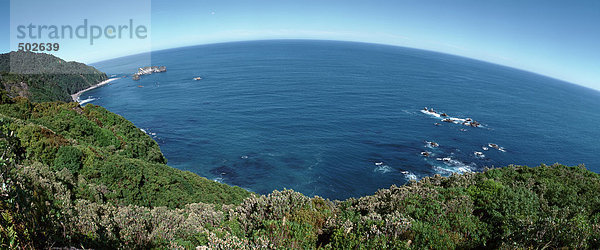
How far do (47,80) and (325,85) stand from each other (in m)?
135

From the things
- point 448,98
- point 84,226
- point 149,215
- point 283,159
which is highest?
point 448,98

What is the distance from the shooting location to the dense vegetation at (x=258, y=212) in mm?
7211

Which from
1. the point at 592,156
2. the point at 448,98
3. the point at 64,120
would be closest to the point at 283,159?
the point at 64,120

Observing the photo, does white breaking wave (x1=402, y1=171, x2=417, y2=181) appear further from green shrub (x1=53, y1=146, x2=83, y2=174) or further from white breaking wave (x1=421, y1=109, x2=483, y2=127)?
green shrub (x1=53, y1=146, x2=83, y2=174)

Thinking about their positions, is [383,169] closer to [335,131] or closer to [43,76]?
[335,131]

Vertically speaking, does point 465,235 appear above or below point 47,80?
below

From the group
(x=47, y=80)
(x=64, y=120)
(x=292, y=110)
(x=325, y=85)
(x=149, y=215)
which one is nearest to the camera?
(x=149, y=215)

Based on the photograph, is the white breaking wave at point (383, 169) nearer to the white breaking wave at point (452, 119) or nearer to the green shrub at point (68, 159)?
the white breaking wave at point (452, 119)

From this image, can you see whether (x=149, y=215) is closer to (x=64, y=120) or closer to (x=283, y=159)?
(x=64, y=120)

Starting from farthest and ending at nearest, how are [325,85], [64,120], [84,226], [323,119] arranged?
[325,85] → [323,119] → [64,120] → [84,226]

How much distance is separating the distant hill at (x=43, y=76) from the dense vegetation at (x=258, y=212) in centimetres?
9515

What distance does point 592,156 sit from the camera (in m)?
70.7

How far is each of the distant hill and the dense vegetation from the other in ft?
312

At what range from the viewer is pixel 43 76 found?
4798 inches
